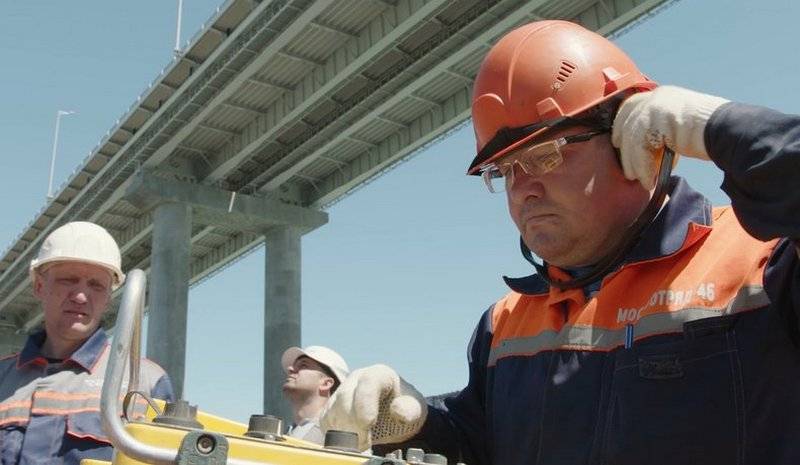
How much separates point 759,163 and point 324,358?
4.97 meters

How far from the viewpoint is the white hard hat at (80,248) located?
12.8 feet

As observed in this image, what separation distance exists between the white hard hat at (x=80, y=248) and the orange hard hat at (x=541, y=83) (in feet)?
7.57

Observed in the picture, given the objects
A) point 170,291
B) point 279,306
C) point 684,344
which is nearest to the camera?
point 684,344

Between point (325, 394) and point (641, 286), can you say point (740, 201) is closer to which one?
point (641, 286)

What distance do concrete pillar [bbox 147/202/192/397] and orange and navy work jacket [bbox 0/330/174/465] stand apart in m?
16.9

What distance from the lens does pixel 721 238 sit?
1.91 metres

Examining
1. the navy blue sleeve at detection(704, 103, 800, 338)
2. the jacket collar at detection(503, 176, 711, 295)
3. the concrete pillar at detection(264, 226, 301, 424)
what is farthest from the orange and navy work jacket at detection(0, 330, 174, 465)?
the concrete pillar at detection(264, 226, 301, 424)

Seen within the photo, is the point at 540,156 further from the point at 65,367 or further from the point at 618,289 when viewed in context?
the point at 65,367

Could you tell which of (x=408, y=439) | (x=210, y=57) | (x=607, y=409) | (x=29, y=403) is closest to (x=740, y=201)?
(x=607, y=409)

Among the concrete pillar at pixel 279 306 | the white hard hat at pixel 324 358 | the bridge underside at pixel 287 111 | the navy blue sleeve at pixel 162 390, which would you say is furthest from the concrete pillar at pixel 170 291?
the navy blue sleeve at pixel 162 390

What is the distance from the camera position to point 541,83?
85.4 inches

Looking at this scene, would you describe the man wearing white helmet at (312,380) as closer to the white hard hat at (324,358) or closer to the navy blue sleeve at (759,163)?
the white hard hat at (324,358)

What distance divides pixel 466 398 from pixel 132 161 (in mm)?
19772

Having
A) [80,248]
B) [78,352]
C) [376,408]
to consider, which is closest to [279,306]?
[80,248]
